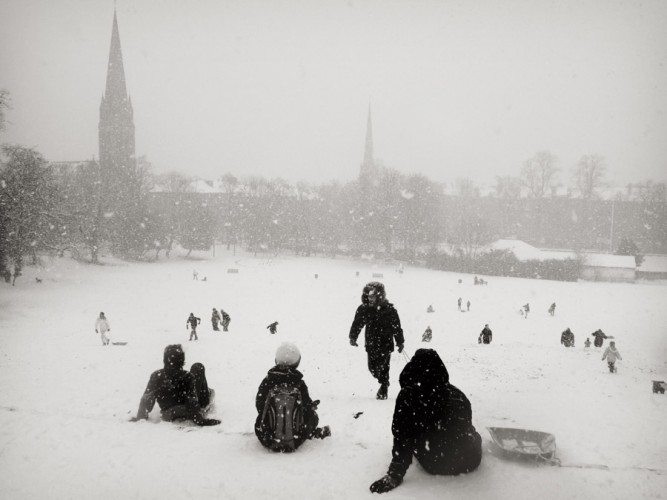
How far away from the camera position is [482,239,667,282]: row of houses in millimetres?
50188

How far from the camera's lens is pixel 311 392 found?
9609 mm

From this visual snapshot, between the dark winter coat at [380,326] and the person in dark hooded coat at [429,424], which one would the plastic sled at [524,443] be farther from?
the dark winter coat at [380,326]

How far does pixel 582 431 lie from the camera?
6.45 m

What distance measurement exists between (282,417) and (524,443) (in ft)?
9.62

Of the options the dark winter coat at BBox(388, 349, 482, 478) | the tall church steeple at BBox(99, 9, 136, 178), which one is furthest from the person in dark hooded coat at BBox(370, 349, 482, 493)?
the tall church steeple at BBox(99, 9, 136, 178)

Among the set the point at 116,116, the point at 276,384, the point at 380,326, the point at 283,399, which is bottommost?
the point at 283,399

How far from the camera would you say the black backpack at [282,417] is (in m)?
5.00

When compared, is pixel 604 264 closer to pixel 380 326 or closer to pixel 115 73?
pixel 380 326

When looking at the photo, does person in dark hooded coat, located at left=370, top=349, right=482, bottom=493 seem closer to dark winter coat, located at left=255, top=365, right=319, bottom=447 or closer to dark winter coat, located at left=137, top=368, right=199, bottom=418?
dark winter coat, located at left=255, top=365, right=319, bottom=447

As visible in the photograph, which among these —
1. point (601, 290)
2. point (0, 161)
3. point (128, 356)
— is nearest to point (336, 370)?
point (128, 356)

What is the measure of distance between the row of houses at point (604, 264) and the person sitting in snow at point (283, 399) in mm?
53354

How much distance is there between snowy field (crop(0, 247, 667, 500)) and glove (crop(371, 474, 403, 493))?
0.26 feet

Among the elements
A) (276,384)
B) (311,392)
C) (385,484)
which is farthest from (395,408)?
(311,392)

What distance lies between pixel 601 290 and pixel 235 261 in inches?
1662
